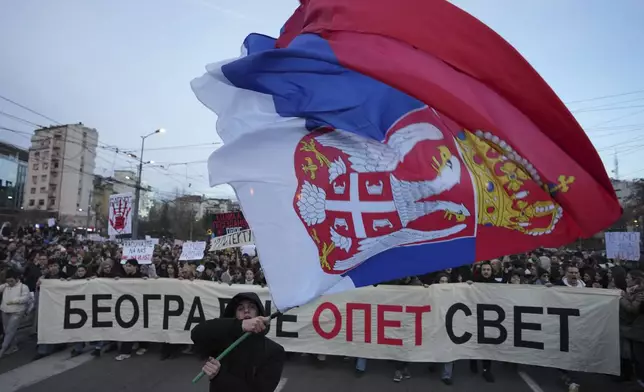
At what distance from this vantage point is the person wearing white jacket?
7.83m

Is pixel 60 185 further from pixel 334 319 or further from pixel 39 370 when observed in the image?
pixel 334 319

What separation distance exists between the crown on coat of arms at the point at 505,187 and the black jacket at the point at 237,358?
1.92 m

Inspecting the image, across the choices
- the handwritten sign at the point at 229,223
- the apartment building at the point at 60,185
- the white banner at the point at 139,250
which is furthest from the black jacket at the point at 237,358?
the apartment building at the point at 60,185

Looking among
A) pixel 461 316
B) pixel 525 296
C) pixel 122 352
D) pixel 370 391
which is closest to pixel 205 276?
pixel 122 352

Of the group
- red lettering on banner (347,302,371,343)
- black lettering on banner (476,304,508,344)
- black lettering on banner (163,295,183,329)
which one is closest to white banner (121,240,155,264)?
black lettering on banner (163,295,183,329)

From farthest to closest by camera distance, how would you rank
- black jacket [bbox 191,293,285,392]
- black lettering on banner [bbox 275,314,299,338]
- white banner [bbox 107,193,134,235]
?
white banner [bbox 107,193,134,235] < black lettering on banner [bbox 275,314,299,338] < black jacket [bbox 191,293,285,392]

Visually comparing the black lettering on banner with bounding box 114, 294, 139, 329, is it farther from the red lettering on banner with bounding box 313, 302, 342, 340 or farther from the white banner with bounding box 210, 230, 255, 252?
the white banner with bounding box 210, 230, 255, 252

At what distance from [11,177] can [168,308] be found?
72416mm

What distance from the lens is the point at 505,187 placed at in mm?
3322

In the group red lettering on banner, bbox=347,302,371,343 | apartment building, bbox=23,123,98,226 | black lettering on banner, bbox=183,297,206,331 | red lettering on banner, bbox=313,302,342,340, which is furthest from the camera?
apartment building, bbox=23,123,98,226

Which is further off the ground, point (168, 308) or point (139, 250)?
point (139, 250)

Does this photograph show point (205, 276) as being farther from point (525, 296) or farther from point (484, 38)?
point (484, 38)

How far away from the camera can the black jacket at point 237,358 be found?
114 inches

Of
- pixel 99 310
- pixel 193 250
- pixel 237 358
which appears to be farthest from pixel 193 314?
pixel 193 250
